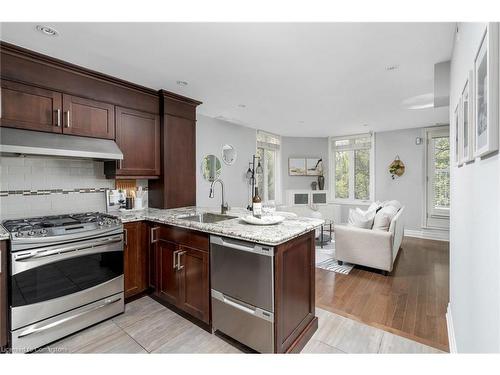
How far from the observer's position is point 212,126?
4355 millimetres

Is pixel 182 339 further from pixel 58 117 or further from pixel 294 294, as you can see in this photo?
pixel 58 117

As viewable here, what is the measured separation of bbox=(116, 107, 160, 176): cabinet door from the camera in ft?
8.89

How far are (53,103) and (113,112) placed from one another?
52 cm

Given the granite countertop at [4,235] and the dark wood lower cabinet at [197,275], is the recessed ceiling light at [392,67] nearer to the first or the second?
the dark wood lower cabinet at [197,275]

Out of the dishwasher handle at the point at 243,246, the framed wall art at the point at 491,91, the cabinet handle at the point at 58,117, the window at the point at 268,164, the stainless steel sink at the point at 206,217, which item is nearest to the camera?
the framed wall art at the point at 491,91

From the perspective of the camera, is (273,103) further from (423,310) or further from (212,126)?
(423,310)

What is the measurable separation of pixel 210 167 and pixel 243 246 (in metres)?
2.84

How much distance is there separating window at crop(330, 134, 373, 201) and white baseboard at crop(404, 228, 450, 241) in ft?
3.81

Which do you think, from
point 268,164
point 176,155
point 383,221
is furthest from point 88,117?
point 268,164

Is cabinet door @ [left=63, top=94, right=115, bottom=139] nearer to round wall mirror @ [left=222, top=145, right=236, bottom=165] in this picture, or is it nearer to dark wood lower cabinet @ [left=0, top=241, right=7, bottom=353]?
dark wood lower cabinet @ [left=0, top=241, right=7, bottom=353]

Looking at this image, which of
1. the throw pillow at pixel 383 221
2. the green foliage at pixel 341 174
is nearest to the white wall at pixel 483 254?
Answer: the throw pillow at pixel 383 221

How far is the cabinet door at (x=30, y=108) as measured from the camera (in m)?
1.98

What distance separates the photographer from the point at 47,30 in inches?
69.0

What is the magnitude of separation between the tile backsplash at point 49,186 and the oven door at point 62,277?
0.78 meters
